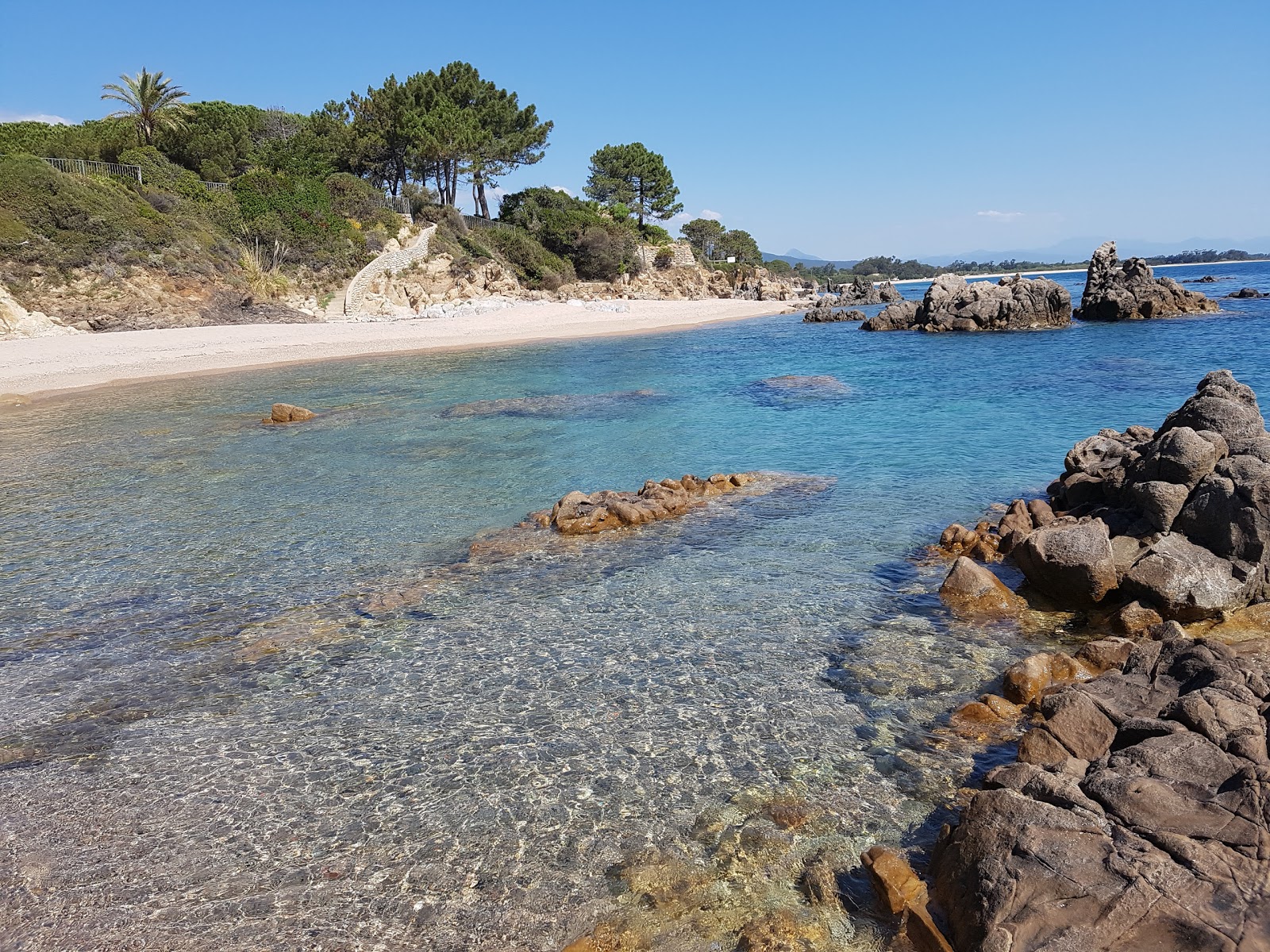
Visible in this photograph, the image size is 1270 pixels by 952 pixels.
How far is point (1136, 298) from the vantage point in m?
49.4

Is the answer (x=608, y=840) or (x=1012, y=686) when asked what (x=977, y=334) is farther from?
(x=608, y=840)

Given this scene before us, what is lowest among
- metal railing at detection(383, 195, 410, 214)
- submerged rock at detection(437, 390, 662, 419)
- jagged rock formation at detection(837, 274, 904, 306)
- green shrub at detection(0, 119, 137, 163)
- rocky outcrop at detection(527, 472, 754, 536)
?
rocky outcrop at detection(527, 472, 754, 536)

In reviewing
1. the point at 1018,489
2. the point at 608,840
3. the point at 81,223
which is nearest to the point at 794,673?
the point at 608,840

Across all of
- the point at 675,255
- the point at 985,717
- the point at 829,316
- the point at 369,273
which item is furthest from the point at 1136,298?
the point at 985,717

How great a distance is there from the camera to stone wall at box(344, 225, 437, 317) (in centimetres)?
4931

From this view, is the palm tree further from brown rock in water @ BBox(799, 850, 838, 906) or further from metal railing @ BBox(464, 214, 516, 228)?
brown rock in water @ BBox(799, 850, 838, 906)

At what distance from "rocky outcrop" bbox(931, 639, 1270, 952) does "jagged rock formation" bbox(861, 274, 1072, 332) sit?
156ft

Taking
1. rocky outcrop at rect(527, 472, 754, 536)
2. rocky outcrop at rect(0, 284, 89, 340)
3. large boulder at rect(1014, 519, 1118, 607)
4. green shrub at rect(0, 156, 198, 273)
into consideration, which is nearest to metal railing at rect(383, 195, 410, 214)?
green shrub at rect(0, 156, 198, 273)

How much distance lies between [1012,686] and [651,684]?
122 inches

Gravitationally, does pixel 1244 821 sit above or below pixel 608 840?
above

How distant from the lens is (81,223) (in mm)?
37406

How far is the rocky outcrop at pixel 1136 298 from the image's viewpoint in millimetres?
49250

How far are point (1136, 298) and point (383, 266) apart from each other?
4880cm

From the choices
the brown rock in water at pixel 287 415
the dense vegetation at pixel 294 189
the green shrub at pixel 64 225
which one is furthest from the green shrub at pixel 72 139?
the brown rock in water at pixel 287 415
